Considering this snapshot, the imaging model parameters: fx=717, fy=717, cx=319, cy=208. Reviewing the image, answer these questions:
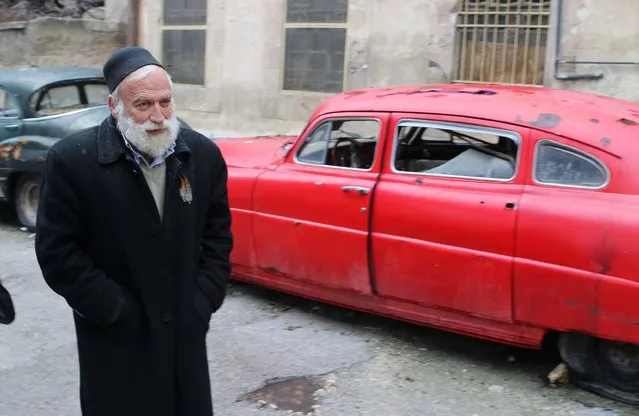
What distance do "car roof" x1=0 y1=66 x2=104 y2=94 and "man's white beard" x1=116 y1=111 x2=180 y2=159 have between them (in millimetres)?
5991

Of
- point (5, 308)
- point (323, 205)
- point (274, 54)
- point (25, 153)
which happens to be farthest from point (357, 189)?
point (274, 54)

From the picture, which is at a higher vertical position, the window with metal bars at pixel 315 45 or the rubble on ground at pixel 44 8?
the rubble on ground at pixel 44 8

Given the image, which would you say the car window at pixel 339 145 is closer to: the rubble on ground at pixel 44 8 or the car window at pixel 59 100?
the car window at pixel 59 100

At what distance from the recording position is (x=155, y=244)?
2279mm

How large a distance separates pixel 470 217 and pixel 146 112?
7.77 feet

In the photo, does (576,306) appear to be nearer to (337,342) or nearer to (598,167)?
(598,167)

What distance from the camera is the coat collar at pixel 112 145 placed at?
2.26 metres

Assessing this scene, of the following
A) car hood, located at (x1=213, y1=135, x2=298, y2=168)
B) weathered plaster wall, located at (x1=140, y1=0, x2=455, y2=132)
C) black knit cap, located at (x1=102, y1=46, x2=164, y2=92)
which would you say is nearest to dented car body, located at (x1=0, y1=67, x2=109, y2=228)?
car hood, located at (x1=213, y1=135, x2=298, y2=168)

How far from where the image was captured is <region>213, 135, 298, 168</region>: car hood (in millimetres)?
5453

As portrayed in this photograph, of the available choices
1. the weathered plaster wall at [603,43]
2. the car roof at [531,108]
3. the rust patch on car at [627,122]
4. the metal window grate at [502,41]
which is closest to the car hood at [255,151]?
the car roof at [531,108]

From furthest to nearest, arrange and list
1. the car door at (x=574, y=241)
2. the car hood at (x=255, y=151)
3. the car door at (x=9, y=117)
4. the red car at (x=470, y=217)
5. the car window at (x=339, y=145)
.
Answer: the car door at (x=9, y=117)
the car hood at (x=255, y=151)
the car window at (x=339, y=145)
the red car at (x=470, y=217)
the car door at (x=574, y=241)

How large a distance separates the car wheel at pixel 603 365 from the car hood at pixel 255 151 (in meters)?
2.44

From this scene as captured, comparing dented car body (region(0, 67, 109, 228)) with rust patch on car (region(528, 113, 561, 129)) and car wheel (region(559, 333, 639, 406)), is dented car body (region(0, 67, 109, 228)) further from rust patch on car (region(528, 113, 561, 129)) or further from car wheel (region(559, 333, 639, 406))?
car wheel (region(559, 333, 639, 406))

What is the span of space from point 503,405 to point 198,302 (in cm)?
226
